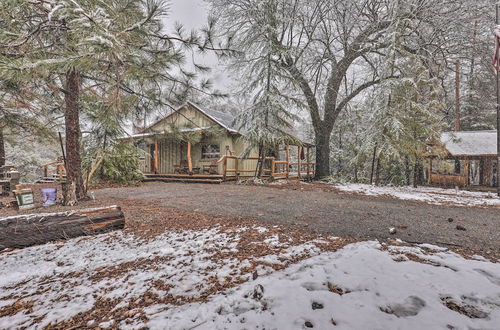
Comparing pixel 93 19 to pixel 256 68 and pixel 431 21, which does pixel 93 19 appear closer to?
pixel 256 68

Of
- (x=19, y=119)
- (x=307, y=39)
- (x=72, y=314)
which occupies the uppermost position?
(x=307, y=39)

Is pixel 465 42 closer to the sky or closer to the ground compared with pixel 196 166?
closer to the sky

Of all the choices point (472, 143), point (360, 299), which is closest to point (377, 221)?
point (360, 299)

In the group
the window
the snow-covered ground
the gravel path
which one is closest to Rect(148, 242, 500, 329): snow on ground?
the snow-covered ground

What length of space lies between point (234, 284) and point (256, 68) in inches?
356

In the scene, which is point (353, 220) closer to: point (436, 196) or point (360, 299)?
point (360, 299)

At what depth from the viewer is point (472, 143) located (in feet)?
40.2

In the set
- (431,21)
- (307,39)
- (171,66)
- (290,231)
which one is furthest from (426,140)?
(171,66)

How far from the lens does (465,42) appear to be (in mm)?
7395

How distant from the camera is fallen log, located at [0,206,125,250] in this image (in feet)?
7.57

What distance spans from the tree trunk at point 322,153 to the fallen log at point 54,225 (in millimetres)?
10572

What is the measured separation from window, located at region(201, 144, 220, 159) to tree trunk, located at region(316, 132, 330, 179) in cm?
584

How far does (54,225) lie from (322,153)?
11.3m

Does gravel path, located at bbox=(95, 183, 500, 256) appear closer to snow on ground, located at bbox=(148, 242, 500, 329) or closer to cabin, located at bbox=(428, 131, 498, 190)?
snow on ground, located at bbox=(148, 242, 500, 329)
